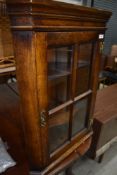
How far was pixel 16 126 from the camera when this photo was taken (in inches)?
35.9

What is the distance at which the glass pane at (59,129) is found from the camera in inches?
26.1

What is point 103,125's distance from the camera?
114 cm

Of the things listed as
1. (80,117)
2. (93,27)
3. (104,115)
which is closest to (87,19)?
(93,27)

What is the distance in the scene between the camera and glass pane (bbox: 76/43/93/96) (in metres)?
0.65

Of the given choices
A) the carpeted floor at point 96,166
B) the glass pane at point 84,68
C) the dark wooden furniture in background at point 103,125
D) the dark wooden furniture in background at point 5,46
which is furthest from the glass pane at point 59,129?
the carpeted floor at point 96,166

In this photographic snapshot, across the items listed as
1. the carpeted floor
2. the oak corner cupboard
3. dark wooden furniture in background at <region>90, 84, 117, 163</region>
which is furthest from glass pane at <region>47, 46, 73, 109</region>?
the carpeted floor

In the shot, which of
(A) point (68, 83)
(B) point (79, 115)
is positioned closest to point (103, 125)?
(B) point (79, 115)

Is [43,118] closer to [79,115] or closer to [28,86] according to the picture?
[28,86]

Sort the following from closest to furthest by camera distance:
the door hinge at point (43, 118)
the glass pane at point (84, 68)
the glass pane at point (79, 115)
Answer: the door hinge at point (43, 118) → the glass pane at point (84, 68) → the glass pane at point (79, 115)

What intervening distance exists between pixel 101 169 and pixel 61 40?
136cm

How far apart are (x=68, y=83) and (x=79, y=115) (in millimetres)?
239

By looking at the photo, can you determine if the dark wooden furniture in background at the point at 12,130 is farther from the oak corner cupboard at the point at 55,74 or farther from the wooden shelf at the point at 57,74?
the wooden shelf at the point at 57,74

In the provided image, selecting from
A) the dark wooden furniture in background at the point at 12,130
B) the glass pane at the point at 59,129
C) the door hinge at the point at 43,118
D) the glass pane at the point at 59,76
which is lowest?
the dark wooden furniture in background at the point at 12,130

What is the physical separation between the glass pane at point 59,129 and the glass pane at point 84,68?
12 centimetres
